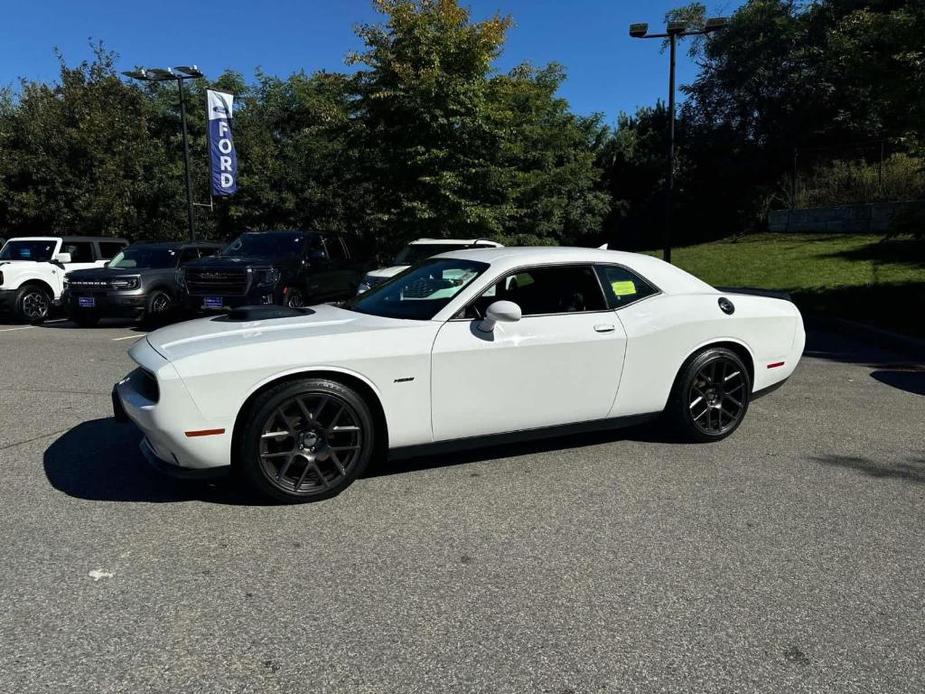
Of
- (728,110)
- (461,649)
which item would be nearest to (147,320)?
(461,649)

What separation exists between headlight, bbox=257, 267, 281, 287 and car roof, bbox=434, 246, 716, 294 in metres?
6.48

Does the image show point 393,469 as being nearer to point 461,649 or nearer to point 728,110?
point 461,649

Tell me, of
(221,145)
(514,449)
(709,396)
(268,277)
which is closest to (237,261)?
(268,277)

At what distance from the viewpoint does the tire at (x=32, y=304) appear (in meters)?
12.9

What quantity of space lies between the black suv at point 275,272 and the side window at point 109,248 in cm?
356

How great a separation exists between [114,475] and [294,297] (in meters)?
7.24

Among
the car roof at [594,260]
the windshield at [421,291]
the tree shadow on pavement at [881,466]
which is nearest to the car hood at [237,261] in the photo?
the windshield at [421,291]

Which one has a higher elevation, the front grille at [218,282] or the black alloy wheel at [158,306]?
the front grille at [218,282]

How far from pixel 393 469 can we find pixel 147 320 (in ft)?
32.0

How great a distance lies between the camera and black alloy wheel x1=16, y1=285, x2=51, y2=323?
1295 centimetres

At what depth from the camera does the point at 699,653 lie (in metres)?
2.52

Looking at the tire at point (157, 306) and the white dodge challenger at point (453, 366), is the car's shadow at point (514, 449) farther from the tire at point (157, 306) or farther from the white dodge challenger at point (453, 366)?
the tire at point (157, 306)

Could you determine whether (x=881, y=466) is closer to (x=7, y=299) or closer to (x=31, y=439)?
(x=31, y=439)

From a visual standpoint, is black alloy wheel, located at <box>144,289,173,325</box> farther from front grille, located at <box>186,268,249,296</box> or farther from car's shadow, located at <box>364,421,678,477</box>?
car's shadow, located at <box>364,421,678,477</box>
